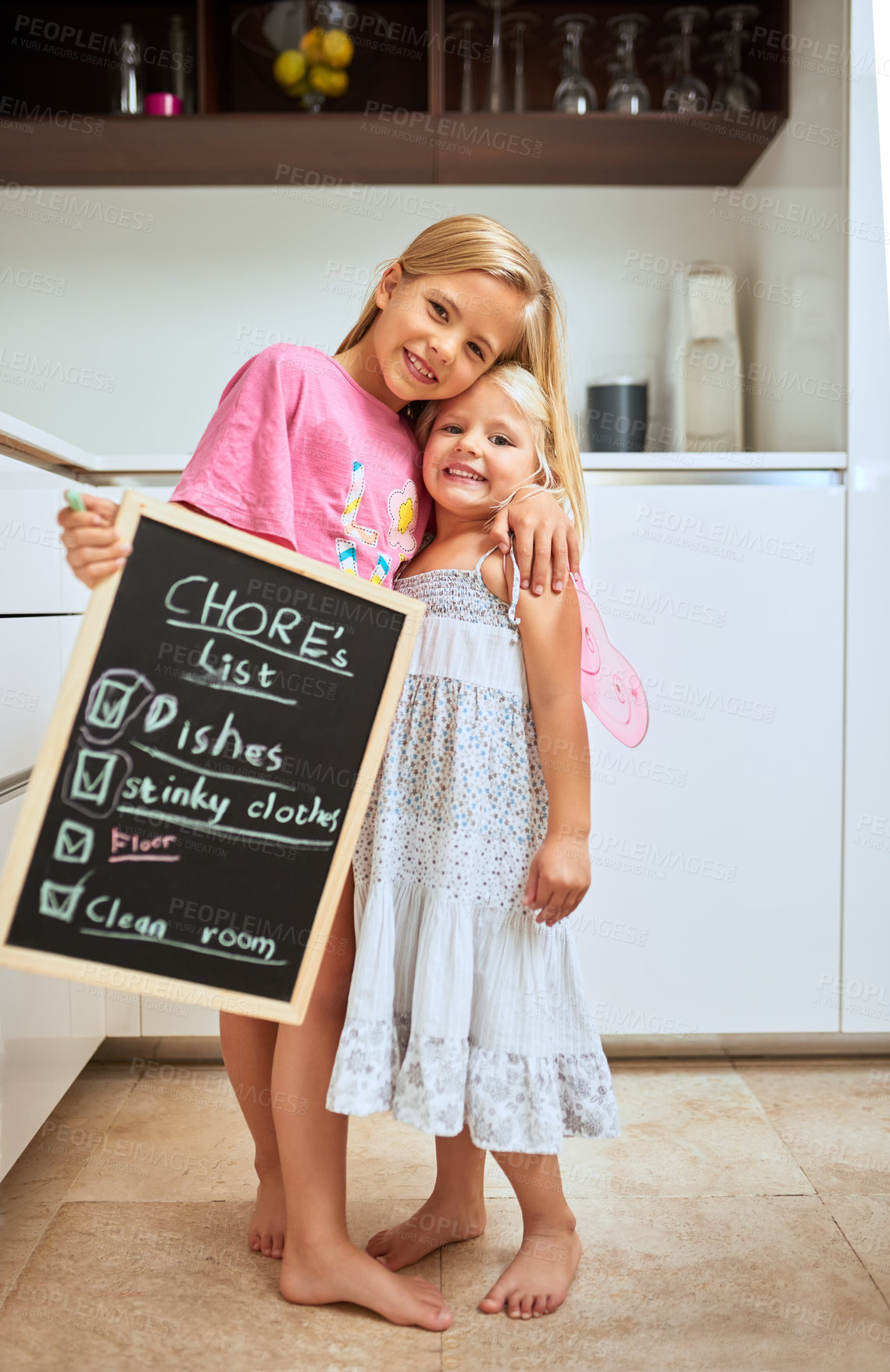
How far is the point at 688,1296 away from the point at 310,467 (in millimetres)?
935

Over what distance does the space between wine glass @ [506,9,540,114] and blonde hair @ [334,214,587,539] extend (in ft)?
2.84

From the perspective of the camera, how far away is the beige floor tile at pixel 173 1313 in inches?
39.8

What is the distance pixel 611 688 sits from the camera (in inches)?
60.3

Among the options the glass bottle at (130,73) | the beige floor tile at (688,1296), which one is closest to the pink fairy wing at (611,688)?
the beige floor tile at (688,1296)

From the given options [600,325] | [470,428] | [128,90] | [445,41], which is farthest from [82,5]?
[470,428]

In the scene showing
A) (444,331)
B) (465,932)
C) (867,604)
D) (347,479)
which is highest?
(444,331)

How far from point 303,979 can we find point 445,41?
66.0 inches

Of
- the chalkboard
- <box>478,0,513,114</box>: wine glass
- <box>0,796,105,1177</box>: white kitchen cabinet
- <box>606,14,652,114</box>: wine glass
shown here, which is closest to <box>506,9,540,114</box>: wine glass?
<box>478,0,513,114</box>: wine glass

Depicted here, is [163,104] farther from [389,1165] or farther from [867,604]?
[389,1165]

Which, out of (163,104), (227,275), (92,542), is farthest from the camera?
(227,275)

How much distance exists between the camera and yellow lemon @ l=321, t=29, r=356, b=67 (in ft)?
5.88

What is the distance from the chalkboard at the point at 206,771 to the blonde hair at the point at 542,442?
0.87ft

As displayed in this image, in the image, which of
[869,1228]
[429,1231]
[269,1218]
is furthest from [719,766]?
[269,1218]

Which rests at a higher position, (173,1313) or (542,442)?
(542,442)
